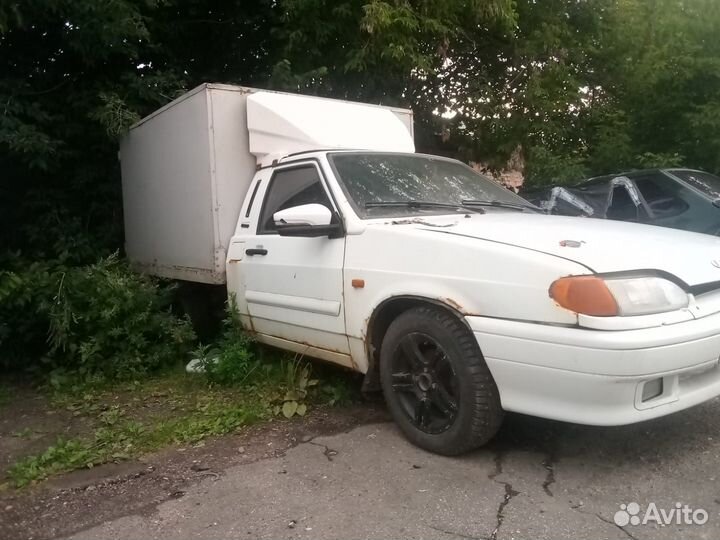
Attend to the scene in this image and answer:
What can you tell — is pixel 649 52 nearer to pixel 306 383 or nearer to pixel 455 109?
pixel 455 109

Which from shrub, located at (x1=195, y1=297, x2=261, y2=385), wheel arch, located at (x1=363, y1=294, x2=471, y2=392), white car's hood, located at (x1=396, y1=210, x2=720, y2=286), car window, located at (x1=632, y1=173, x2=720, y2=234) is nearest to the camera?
white car's hood, located at (x1=396, y1=210, x2=720, y2=286)

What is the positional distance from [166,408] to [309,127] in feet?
7.52

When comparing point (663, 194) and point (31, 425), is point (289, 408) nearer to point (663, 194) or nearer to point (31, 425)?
point (31, 425)

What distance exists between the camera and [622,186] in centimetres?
706

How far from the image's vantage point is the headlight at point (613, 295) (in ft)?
9.18

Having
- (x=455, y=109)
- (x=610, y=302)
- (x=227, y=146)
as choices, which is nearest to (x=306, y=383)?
(x=227, y=146)

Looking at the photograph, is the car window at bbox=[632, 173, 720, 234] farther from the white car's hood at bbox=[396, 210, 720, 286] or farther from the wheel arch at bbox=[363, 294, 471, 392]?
the wheel arch at bbox=[363, 294, 471, 392]

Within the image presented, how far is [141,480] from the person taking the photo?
3.44 m

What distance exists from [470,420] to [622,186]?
4761mm

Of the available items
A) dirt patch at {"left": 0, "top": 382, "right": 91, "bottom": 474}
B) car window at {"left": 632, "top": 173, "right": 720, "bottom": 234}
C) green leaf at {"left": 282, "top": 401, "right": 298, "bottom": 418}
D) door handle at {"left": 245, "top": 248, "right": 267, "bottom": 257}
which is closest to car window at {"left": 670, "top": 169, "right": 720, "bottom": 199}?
car window at {"left": 632, "top": 173, "right": 720, "bottom": 234}

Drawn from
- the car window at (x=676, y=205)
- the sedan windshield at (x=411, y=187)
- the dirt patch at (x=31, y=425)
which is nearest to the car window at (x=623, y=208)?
the car window at (x=676, y=205)

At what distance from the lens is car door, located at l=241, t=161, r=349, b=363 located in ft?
13.1

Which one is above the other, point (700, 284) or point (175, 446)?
point (700, 284)

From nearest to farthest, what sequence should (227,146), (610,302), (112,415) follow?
(610,302) < (112,415) < (227,146)
